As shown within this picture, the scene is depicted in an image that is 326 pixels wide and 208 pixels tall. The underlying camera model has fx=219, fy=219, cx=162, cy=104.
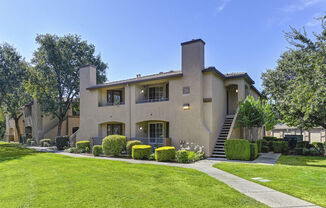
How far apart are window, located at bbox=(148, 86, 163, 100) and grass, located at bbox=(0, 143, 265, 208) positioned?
10502 millimetres

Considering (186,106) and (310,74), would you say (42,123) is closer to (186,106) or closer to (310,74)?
(186,106)

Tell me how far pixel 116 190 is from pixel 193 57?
36.8 feet

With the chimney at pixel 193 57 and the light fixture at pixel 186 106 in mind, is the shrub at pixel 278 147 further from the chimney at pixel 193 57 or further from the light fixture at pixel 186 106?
the chimney at pixel 193 57

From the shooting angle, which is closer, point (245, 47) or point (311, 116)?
point (311, 116)

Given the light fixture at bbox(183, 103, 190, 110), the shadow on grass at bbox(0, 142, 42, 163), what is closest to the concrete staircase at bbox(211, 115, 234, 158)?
the light fixture at bbox(183, 103, 190, 110)

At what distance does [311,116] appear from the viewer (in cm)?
1421

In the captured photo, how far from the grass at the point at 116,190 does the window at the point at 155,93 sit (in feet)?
34.5

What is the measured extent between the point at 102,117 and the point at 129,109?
3268 mm

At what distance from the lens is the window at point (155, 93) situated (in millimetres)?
18719

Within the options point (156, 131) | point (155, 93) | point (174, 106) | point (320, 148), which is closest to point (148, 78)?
point (155, 93)

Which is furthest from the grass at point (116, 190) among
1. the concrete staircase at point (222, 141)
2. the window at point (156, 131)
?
the window at point (156, 131)

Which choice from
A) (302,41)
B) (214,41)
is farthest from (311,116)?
(214,41)

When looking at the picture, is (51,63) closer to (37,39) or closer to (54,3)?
(37,39)

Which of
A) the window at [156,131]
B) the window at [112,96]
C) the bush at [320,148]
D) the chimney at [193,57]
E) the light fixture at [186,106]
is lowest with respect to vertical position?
the bush at [320,148]
